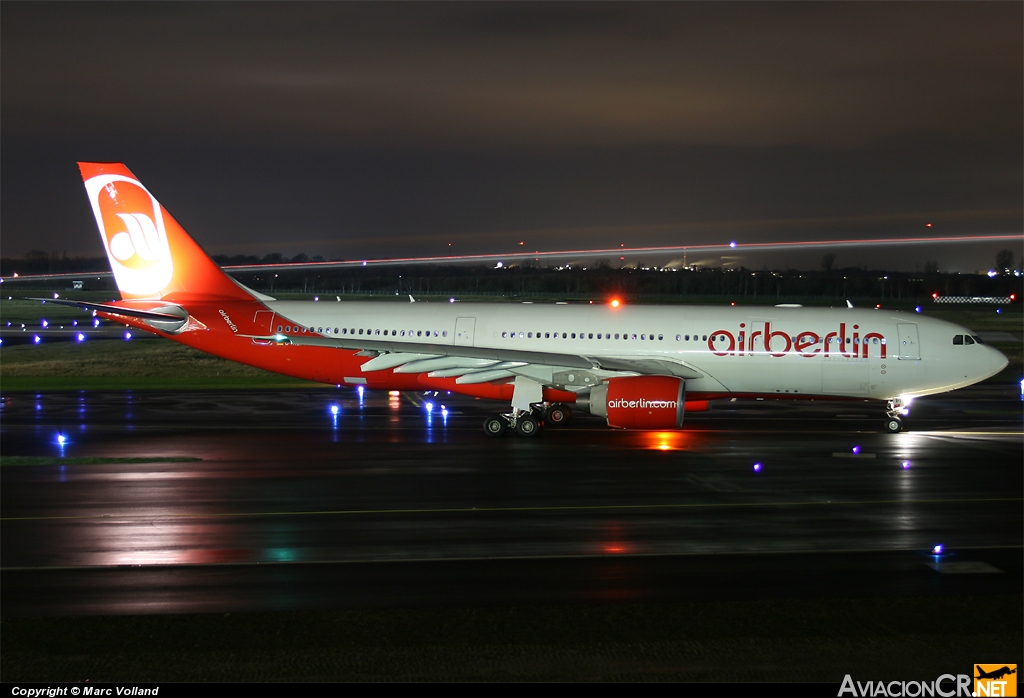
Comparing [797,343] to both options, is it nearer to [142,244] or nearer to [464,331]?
[464,331]

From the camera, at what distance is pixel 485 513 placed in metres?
14.8

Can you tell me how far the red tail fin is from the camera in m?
26.4

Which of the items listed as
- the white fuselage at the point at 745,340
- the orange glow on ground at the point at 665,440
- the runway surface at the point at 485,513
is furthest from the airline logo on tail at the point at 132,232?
the orange glow on ground at the point at 665,440

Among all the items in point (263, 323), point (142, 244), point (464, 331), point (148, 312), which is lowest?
point (464, 331)

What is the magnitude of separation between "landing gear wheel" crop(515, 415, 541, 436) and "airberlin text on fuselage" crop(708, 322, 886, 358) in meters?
5.58

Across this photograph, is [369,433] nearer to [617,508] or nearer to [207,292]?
[207,292]

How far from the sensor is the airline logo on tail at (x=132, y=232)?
26.4 m

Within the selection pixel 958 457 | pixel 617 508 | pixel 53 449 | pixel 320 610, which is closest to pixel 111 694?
pixel 320 610

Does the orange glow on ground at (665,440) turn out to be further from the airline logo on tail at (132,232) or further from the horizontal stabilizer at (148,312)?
the airline logo on tail at (132,232)

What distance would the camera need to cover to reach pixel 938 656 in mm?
8891

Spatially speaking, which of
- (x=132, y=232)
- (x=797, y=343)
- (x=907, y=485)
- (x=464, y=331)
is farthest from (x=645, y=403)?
(x=132, y=232)

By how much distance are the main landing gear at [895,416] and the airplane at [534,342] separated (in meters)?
0.04

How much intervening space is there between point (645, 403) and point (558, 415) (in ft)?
12.9

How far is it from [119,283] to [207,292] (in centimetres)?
274
